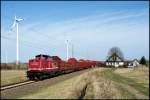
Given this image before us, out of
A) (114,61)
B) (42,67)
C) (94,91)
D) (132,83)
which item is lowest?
(114,61)

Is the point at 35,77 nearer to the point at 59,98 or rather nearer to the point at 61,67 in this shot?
the point at 61,67

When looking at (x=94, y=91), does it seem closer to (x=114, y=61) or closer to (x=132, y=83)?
(x=132, y=83)

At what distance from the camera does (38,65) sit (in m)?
47.6

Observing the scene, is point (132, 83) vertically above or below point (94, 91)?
below

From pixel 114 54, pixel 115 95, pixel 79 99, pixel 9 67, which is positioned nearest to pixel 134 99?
pixel 115 95

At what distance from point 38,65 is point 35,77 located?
266 cm

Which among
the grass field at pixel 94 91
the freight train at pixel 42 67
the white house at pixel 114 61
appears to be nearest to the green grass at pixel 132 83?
the grass field at pixel 94 91

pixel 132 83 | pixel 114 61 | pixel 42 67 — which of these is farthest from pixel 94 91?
pixel 114 61

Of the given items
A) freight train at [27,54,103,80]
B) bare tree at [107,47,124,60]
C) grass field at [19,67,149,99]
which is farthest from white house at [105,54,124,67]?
grass field at [19,67,149,99]

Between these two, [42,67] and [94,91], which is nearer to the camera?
[94,91]

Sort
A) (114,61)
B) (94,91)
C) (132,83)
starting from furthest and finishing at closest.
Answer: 1. (114,61)
2. (132,83)
3. (94,91)

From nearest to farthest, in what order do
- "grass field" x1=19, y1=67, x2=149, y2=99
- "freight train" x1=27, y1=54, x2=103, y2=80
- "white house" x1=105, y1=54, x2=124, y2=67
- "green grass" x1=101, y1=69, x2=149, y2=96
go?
"grass field" x1=19, y1=67, x2=149, y2=99
"green grass" x1=101, y1=69, x2=149, y2=96
"freight train" x1=27, y1=54, x2=103, y2=80
"white house" x1=105, y1=54, x2=124, y2=67

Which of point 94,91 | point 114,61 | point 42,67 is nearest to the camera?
point 94,91

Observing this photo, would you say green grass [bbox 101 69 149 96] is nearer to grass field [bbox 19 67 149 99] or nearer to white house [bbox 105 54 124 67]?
grass field [bbox 19 67 149 99]
